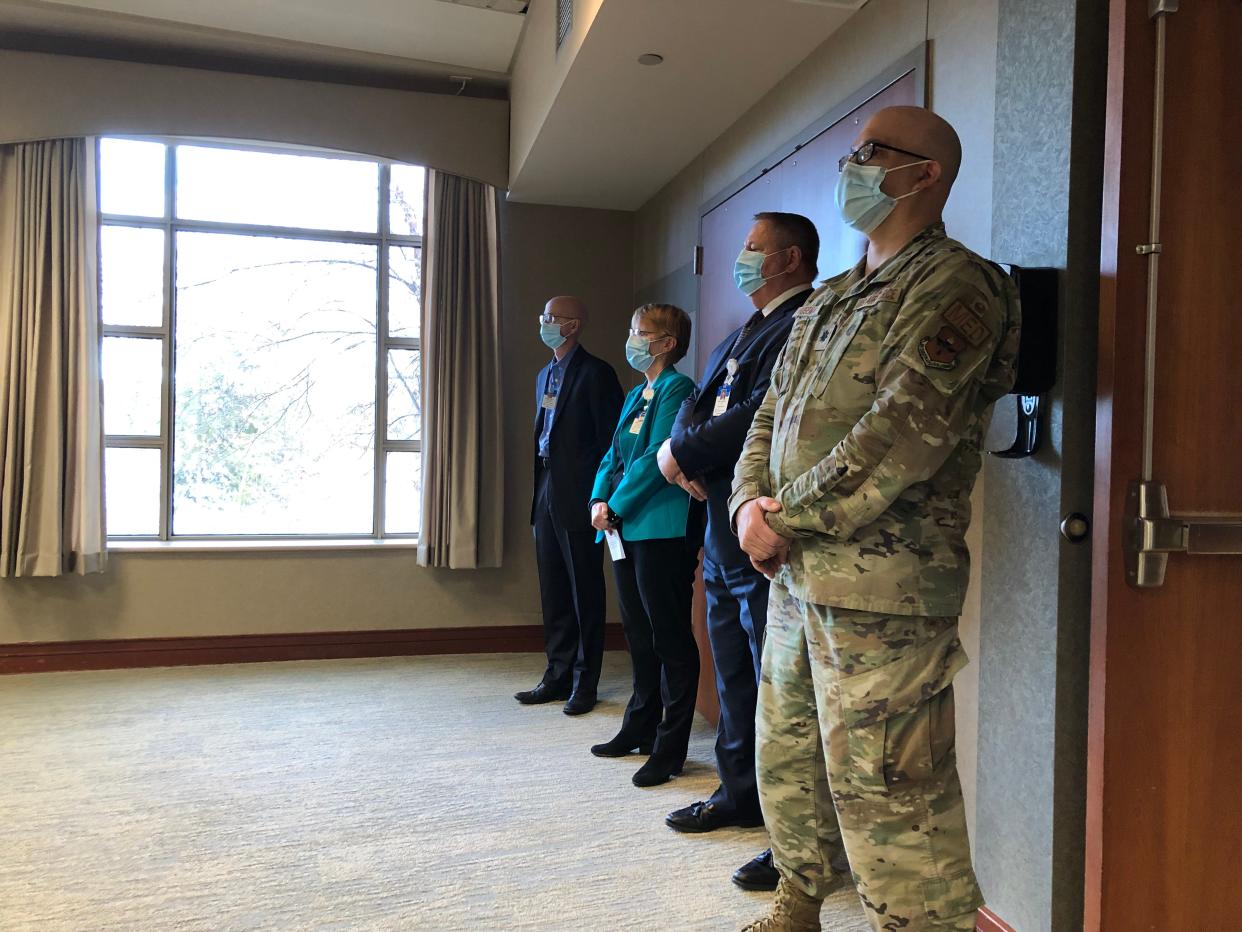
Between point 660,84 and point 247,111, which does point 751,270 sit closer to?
point 660,84

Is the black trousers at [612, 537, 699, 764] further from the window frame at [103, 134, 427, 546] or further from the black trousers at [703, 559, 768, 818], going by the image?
the window frame at [103, 134, 427, 546]

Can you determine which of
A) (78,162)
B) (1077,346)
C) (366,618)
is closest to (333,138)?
(78,162)

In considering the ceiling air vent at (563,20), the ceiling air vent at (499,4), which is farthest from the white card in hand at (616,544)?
the ceiling air vent at (499,4)

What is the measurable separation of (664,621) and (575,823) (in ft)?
2.00

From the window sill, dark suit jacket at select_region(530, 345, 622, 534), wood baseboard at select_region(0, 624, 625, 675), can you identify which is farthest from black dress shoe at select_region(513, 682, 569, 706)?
the window sill

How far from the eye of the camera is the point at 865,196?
1.48m

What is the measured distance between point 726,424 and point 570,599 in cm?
155

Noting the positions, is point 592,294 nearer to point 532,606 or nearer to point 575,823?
point 532,606

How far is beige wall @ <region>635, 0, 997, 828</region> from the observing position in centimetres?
171

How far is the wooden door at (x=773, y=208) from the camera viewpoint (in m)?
2.16

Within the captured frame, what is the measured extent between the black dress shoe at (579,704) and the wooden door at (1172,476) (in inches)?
80.7

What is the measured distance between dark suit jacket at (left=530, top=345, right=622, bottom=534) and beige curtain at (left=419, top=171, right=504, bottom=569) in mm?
963

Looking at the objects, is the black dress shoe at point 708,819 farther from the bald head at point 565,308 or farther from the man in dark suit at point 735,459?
the bald head at point 565,308

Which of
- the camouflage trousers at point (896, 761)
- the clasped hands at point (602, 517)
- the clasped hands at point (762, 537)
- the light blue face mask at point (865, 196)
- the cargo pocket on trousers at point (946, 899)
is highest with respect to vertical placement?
the light blue face mask at point (865, 196)
